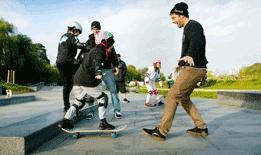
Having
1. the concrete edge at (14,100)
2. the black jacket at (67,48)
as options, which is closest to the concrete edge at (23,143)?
the black jacket at (67,48)

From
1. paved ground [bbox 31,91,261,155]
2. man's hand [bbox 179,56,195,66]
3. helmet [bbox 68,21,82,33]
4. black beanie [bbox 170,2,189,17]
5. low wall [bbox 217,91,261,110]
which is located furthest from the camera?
low wall [bbox 217,91,261,110]

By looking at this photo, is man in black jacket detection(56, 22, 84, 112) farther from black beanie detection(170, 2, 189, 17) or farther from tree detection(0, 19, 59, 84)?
tree detection(0, 19, 59, 84)

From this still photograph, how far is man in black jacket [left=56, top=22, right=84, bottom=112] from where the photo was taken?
8.31 metres

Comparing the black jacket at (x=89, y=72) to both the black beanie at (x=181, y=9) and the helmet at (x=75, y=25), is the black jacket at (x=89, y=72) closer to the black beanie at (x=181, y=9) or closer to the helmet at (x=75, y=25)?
the black beanie at (x=181, y=9)

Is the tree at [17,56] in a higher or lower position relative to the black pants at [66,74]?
higher

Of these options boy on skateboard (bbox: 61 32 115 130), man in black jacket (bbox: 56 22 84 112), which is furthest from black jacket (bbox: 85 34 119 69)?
boy on skateboard (bbox: 61 32 115 130)

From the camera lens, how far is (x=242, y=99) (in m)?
12.6

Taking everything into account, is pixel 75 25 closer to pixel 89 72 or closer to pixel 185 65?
pixel 89 72

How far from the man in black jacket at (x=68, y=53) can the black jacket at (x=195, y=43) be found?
9.54 feet

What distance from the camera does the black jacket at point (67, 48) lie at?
331 inches

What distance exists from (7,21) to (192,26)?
61.0m

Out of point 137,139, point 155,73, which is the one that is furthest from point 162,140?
point 155,73

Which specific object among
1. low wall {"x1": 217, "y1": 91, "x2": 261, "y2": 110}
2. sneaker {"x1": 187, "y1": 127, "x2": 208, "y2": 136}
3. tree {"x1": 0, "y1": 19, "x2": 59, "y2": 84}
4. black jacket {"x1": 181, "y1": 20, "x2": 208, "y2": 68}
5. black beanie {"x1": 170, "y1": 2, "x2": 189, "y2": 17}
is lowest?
sneaker {"x1": 187, "y1": 127, "x2": 208, "y2": 136}

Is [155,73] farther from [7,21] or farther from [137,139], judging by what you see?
[7,21]
